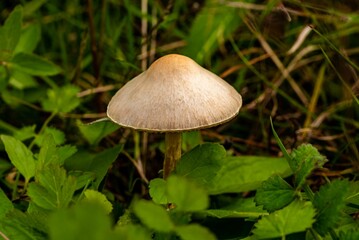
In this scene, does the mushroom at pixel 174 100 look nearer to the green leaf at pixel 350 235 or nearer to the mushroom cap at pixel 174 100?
the mushroom cap at pixel 174 100

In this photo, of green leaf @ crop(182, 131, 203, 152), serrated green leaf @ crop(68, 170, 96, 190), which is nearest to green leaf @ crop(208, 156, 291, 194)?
green leaf @ crop(182, 131, 203, 152)

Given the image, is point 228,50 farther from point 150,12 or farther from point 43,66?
point 43,66

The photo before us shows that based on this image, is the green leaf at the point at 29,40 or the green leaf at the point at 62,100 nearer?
the green leaf at the point at 62,100

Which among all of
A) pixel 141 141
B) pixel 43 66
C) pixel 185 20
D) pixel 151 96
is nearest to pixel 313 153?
pixel 151 96

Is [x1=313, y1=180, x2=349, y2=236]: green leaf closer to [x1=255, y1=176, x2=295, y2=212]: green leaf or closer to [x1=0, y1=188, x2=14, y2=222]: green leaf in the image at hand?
[x1=255, y1=176, x2=295, y2=212]: green leaf

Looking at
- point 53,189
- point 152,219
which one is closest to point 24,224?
point 53,189

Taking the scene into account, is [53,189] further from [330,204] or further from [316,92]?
[316,92]

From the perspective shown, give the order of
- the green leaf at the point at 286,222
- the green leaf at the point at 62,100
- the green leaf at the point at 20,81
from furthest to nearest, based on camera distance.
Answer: the green leaf at the point at 20,81
the green leaf at the point at 62,100
the green leaf at the point at 286,222

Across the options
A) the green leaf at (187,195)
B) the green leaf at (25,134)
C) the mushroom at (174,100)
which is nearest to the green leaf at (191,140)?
the mushroom at (174,100)
